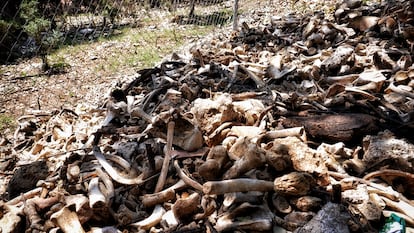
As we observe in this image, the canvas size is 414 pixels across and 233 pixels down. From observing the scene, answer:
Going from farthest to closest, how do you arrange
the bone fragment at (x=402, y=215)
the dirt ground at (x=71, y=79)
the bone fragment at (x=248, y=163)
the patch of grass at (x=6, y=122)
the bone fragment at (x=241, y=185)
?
1. the dirt ground at (x=71, y=79)
2. the patch of grass at (x=6, y=122)
3. the bone fragment at (x=248, y=163)
4. the bone fragment at (x=241, y=185)
5. the bone fragment at (x=402, y=215)

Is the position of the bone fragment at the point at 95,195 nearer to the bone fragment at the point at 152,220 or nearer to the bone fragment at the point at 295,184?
the bone fragment at the point at 152,220

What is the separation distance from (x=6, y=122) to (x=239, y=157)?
168 inches

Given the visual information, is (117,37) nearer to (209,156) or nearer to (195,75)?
(195,75)

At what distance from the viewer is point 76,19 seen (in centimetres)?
1007

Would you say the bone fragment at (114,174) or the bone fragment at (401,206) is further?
the bone fragment at (114,174)

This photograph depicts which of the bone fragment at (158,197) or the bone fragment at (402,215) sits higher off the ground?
the bone fragment at (402,215)

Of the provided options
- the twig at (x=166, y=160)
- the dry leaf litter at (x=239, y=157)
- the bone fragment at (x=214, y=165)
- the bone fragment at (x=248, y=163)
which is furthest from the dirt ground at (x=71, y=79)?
the bone fragment at (x=248, y=163)

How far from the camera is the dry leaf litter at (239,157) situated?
1462mm

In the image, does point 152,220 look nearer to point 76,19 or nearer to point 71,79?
point 71,79

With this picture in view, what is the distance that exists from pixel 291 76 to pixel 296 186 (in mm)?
1689

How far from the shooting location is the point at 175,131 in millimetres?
1948

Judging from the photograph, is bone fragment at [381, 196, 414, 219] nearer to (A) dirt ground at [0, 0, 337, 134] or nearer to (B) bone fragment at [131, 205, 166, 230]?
(B) bone fragment at [131, 205, 166, 230]

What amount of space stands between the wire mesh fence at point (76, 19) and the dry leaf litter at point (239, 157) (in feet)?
A: 18.9

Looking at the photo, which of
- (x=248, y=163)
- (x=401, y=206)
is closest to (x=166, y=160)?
(x=248, y=163)
